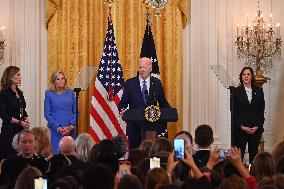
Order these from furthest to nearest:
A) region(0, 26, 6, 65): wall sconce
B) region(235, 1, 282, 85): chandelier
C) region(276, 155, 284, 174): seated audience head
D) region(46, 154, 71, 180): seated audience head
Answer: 1. region(235, 1, 282, 85): chandelier
2. region(0, 26, 6, 65): wall sconce
3. region(46, 154, 71, 180): seated audience head
4. region(276, 155, 284, 174): seated audience head

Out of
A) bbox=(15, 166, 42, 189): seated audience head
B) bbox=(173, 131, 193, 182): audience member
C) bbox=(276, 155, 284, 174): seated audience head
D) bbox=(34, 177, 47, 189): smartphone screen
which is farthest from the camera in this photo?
bbox=(276, 155, 284, 174): seated audience head

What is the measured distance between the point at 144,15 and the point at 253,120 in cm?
317

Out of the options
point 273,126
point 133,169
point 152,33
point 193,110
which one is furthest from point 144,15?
point 133,169

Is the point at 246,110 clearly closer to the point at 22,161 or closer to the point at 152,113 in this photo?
the point at 152,113

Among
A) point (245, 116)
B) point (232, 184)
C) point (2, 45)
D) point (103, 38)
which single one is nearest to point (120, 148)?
point (232, 184)

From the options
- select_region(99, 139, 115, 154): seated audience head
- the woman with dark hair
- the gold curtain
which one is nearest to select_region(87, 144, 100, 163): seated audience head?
select_region(99, 139, 115, 154): seated audience head

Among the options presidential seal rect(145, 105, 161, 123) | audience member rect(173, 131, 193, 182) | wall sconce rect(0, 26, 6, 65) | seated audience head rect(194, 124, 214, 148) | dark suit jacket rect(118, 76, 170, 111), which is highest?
wall sconce rect(0, 26, 6, 65)

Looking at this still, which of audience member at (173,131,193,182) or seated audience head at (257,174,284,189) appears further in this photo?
audience member at (173,131,193,182)

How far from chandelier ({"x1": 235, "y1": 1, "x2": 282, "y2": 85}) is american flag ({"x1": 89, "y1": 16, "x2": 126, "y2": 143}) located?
6.92 feet

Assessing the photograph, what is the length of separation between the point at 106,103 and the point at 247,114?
2.47m

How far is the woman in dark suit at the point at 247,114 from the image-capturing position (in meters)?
10.1

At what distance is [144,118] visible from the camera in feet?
27.4

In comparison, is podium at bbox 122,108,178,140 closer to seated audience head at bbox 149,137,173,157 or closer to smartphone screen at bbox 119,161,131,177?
seated audience head at bbox 149,137,173,157

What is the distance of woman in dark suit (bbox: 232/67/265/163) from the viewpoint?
1014 cm
